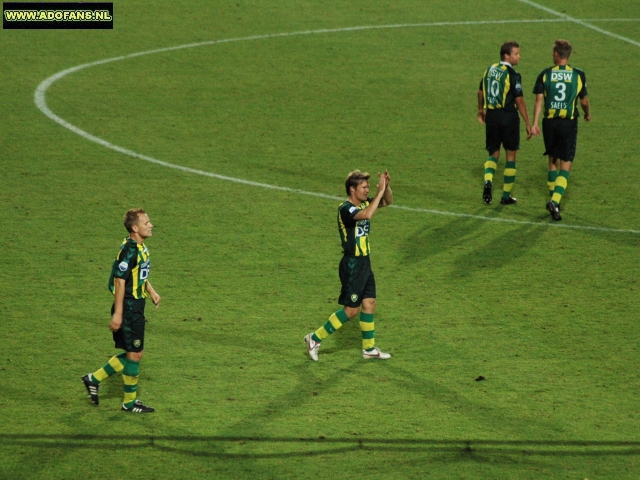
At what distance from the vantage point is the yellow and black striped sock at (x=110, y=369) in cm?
916

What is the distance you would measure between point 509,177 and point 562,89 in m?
1.51

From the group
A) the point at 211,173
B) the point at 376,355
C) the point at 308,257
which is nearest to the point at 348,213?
the point at 376,355

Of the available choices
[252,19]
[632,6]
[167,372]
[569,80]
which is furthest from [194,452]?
Answer: [632,6]

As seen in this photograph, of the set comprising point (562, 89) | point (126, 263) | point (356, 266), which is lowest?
point (356, 266)

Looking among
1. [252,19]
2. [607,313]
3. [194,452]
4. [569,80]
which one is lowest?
[194,452]

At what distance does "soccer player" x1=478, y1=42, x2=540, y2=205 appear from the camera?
1408 cm

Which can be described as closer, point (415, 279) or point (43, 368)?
point (43, 368)

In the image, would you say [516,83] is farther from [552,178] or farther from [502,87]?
[552,178]

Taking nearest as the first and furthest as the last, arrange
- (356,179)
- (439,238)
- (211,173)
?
(356,179)
(439,238)
(211,173)

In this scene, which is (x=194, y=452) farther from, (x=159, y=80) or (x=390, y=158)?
(x=159, y=80)

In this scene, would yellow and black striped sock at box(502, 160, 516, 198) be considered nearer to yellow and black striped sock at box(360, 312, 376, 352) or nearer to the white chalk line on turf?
the white chalk line on turf

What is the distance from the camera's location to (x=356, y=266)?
1003 centimetres

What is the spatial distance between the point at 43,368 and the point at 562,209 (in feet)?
25.8

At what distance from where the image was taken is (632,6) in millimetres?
24984
